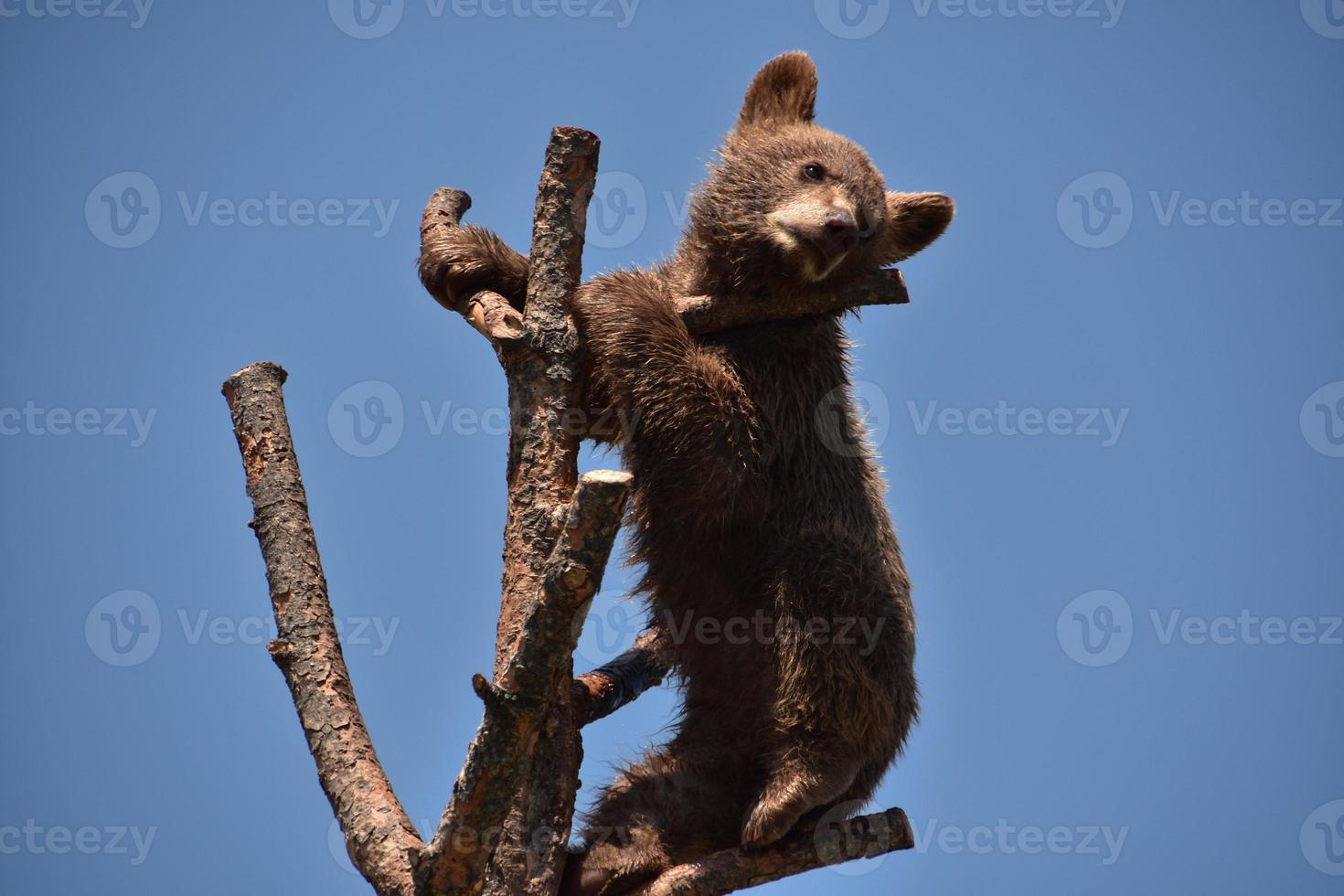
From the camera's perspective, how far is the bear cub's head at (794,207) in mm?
8133

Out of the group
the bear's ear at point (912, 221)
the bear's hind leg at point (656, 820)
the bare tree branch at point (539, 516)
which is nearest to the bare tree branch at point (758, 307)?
the bare tree branch at point (539, 516)

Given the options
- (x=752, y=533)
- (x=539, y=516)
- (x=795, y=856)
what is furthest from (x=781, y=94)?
(x=795, y=856)

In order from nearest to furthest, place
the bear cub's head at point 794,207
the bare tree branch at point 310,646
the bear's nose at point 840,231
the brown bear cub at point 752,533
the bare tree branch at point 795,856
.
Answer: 1. the bare tree branch at point 310,646
2. the bare tree branch at point 795,856
3. the brown bear cub at point 752,533
4. the bear's nose at point 840,231
5. the bear cub's head at point 794,207

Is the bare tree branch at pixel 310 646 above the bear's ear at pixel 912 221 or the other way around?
the other way around

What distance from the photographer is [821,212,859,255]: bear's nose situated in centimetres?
782

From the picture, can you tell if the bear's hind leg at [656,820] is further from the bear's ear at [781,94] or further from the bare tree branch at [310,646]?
the bear's ear at [781,94]

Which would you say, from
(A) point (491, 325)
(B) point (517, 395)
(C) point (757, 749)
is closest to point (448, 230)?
(A) point (491, 325)

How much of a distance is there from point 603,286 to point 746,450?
1.40m

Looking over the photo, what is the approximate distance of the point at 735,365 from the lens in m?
8.00

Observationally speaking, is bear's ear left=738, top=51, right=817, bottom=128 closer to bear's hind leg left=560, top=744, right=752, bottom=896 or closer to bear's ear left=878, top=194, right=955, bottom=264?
bear's ear left=878, top=194, right=955, bottom=264

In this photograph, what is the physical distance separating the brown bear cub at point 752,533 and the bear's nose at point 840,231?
12mm

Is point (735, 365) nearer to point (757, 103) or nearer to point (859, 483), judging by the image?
point (859, 483)

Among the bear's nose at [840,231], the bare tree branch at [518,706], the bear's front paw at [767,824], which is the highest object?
the bear's nose at [840,231]

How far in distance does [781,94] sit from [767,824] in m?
5.73
